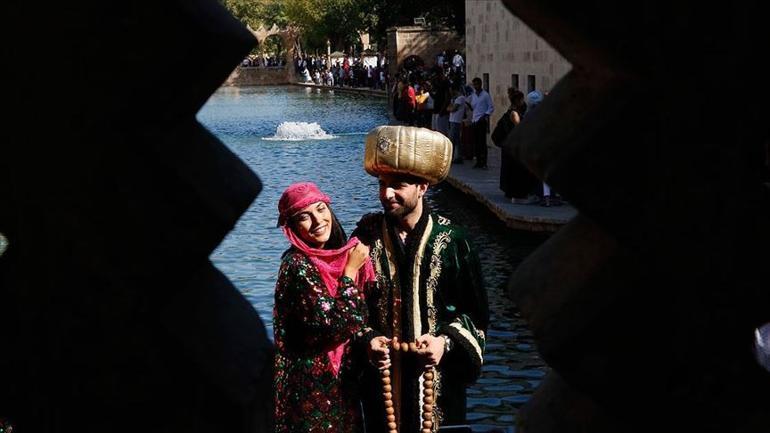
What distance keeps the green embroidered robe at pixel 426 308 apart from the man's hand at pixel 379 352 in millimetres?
43

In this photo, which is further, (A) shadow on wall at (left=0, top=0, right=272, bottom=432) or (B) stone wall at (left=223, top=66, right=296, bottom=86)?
(B) stone wall at (left=223, top=66, right=296, bottom=86)

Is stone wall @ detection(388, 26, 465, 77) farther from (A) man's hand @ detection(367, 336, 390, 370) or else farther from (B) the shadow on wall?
(B) the shadow on wall

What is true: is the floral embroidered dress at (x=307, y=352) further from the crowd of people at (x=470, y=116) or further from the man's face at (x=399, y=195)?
the crowd of people at (x=470, y=116)

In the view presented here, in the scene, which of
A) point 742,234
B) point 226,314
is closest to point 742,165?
point 742,234

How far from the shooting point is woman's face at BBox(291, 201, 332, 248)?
546 centimetres

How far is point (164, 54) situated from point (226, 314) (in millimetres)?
343

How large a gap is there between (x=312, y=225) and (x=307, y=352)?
0.47m

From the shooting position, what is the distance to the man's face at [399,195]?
5.36 metres

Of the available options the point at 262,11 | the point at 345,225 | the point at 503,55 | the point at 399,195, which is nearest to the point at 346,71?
the point at 262,11

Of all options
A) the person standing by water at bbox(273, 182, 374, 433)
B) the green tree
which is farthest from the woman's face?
the green tree

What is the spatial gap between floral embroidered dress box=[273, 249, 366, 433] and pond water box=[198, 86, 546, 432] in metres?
0.94

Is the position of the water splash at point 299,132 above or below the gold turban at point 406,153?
below

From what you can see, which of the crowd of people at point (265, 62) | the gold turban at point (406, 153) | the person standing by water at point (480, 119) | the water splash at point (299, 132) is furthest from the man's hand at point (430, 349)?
the crowd of people at point (265, 62)

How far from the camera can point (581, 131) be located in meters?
1.70
